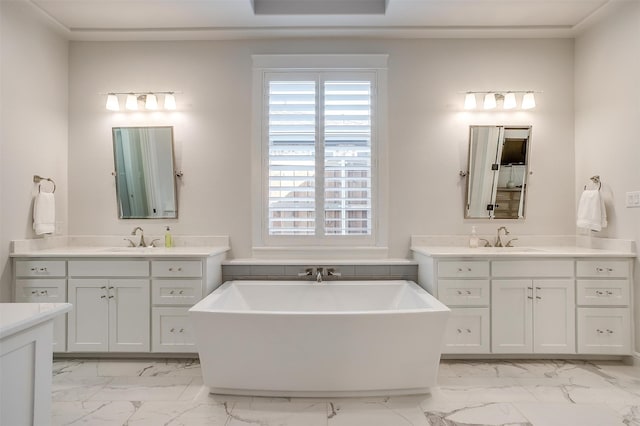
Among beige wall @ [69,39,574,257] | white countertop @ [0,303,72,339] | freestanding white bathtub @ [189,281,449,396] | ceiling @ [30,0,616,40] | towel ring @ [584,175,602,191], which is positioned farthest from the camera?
beige wall @ [69,39,574,257]

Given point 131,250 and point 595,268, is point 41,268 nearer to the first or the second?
point 131,250

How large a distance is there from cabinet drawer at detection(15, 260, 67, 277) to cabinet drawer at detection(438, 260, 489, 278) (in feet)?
9.97

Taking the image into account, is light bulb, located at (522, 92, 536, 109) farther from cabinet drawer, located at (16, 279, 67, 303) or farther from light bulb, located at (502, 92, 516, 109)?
cabinet drawer, located at (16, 279, 67, 303)

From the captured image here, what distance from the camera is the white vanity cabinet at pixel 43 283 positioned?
2.77 meters

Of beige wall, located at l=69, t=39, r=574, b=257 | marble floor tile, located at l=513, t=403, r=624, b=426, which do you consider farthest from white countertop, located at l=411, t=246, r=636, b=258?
marble floor tile, located at l=513, t=403, r=624, b=426

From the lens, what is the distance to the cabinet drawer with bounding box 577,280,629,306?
272 cm

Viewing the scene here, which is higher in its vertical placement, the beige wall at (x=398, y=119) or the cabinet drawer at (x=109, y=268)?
the beige wall at (x=398, y=119)

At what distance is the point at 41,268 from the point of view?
2.79 meters

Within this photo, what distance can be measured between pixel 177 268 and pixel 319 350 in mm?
1366

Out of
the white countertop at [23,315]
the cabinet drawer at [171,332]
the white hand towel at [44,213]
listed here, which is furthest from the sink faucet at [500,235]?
the white hand towel at [44,213]

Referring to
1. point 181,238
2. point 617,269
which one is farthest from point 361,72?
point 617,269

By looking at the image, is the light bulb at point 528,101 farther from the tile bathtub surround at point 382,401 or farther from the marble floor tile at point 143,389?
the marble floor tile at point 143,389

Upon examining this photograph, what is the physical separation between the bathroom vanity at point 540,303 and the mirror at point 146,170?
2.54 metres

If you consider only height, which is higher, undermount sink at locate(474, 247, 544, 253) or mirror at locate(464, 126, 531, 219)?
mirror at locate(464, 126, 531, 219)
